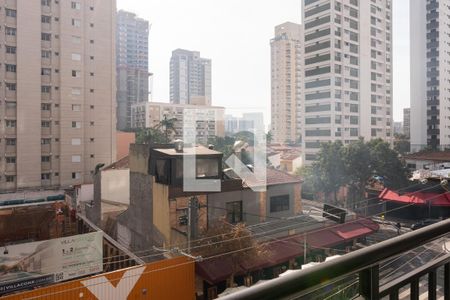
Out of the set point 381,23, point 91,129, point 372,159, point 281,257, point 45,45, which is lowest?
point 281,257

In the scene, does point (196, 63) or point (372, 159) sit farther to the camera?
point (196, 63)

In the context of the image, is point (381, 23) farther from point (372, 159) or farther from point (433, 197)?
point (433, 197)

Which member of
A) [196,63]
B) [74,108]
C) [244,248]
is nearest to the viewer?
[244,248]

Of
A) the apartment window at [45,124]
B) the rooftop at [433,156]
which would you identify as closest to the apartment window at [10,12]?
the apartment window at [45,124]

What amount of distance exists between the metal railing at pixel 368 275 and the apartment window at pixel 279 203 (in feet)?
27.5

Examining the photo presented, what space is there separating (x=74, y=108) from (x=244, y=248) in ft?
43.0

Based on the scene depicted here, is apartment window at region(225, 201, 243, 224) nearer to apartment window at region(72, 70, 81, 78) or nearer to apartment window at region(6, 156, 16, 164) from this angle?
apartment window at region(6, 156, 16, 164)

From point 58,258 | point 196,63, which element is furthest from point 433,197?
point 196,63

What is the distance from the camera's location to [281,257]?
297 inches

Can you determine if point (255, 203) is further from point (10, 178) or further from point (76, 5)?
point (76, 5)

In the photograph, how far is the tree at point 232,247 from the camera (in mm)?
6879

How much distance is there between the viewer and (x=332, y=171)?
1393 centimetres

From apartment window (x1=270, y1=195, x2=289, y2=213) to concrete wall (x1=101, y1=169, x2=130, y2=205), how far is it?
461 centimetres

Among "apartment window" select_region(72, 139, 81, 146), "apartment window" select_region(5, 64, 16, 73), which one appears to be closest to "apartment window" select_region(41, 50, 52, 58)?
"apartment window" select_region(5, 64, 16, 73)
